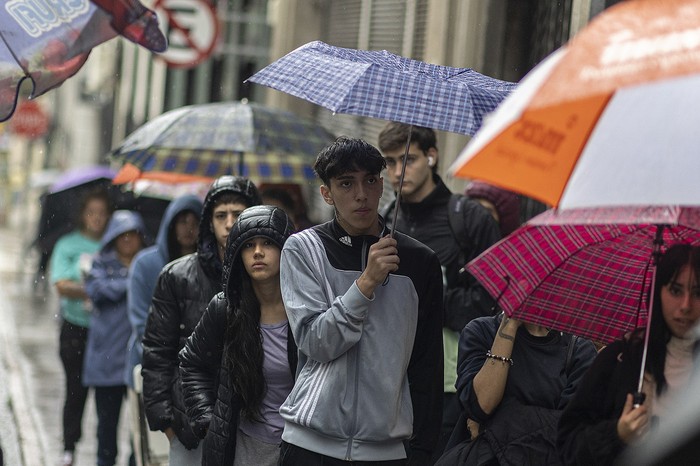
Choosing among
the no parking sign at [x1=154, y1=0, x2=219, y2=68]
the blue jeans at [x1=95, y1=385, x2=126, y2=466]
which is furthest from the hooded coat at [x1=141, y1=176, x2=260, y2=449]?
the no parking sign at [x1=154, y1=0, x2=219, y2=68]

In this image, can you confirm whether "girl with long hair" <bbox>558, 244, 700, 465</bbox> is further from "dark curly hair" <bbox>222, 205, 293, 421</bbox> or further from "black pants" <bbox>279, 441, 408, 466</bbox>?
"dark curly hair" <bbox>222, 205, 293, 421</bbox>

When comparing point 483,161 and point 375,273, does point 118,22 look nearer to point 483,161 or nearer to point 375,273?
point 375,273

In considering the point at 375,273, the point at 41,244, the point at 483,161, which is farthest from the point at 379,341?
the point at 41,244

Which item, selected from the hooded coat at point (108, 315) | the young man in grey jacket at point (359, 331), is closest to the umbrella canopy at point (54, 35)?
the young man in grey jacket at point (359, 331)

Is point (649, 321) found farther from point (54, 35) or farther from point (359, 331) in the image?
point (54, 35)

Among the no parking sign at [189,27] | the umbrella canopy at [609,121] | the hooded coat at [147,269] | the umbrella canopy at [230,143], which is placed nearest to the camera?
the umbrella canopy at [609,121]

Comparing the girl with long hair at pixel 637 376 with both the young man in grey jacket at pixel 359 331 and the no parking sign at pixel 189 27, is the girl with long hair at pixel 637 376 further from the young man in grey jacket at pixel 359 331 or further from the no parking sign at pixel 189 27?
the no parking sign at pixel 189 27

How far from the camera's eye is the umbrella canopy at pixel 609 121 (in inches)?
123

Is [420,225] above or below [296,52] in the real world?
below

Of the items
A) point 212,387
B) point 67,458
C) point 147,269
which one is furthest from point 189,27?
point 212,387

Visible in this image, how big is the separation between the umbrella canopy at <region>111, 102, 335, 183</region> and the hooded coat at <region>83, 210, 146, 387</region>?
80cm

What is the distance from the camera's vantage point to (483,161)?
11.3ft

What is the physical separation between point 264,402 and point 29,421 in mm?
7165

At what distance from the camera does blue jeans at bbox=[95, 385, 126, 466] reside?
957 centimetres
